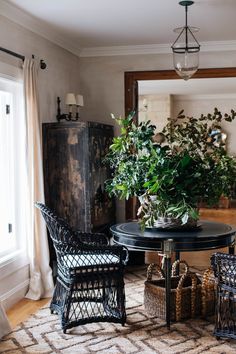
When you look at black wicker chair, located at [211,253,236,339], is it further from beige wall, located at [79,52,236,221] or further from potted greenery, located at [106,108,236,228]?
beige wall, located at [79,52,236,221]

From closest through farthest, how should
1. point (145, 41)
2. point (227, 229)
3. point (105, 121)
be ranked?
point (227, 229) < point (145, 41) < point (105, 121)

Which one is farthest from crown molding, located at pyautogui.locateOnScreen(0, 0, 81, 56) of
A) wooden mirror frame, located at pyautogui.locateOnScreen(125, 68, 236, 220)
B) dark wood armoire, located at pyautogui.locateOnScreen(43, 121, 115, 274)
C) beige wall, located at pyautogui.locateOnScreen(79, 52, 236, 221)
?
dark wood armoire, located at pyautogui.locateOnScreen(43, 121, 115, 274)

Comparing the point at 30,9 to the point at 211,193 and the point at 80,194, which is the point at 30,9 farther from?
the point at 211,193

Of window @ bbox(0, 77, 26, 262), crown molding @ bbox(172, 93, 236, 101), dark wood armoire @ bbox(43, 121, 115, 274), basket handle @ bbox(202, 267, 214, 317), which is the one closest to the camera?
basket handle @ bbox(202, 267, 214, 317)

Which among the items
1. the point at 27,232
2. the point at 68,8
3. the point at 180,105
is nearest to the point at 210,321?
the point at 27,232

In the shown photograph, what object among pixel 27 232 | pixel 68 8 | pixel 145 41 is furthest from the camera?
pixel 145 41

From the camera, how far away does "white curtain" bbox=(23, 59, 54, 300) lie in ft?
14.7

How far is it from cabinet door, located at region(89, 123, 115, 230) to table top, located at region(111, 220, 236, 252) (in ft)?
4.17

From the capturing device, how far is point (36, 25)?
15.5ft

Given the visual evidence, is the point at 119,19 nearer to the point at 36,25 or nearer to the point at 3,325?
the point at 36,25

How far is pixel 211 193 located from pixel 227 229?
0.37 m

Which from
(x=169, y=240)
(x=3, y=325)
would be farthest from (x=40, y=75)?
(x=3, y=325)

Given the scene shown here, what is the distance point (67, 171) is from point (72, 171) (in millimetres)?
55

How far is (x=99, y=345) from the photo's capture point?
3.37 m
